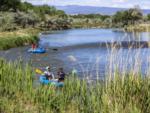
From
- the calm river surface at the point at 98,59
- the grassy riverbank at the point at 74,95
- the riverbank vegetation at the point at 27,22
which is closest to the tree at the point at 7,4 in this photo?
the riverbank vegetation at the point at 27,22

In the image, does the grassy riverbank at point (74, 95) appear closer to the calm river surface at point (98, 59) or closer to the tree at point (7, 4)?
the calm river surface at point (98, 59)

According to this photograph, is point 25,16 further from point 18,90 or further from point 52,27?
point 18,90

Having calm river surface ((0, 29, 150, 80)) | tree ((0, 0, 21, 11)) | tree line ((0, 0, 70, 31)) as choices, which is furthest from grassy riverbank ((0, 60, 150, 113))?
tree ((0, 0, 21, 11))

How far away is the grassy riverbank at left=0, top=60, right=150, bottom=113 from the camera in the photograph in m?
11.1

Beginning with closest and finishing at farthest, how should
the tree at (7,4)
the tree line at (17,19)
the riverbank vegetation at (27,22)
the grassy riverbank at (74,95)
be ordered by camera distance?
the grassy riverbank at (74,95) < the riverbank vegetation at (27,22) < the tree line at (17,19) < the tree at (7,4)

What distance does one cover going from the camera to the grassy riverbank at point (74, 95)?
11102 mm

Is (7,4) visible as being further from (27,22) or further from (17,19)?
(17,19)

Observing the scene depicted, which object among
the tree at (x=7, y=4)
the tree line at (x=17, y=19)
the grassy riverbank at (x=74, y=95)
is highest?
the grassy riverbank at (x=74, y=95)

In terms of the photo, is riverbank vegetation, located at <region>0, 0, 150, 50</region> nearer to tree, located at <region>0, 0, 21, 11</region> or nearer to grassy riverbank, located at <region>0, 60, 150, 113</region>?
tree, located at <region>0, 0, 21, 11</region>

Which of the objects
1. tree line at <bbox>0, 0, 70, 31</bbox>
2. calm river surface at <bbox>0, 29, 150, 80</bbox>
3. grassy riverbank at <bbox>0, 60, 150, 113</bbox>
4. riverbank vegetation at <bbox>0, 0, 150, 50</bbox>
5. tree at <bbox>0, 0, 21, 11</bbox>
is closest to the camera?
grassy riverbank at <bbox>0, 60, 150, 113</bbox>

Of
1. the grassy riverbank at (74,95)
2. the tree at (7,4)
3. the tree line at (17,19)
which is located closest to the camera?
the grassy riverbank at (74,95)

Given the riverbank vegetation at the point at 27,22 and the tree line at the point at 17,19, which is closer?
the riverbank vegetation at the point at 27,22

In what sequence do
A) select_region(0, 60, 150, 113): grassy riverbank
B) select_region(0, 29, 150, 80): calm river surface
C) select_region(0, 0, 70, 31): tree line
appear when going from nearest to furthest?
select_region(0, 60, 150, 113): grassy riverbank < select_region(0, 29, 150, 80): calm river surface < select_region(0, 0, 70, 31): tree line

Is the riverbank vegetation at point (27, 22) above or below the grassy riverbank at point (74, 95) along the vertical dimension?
below
